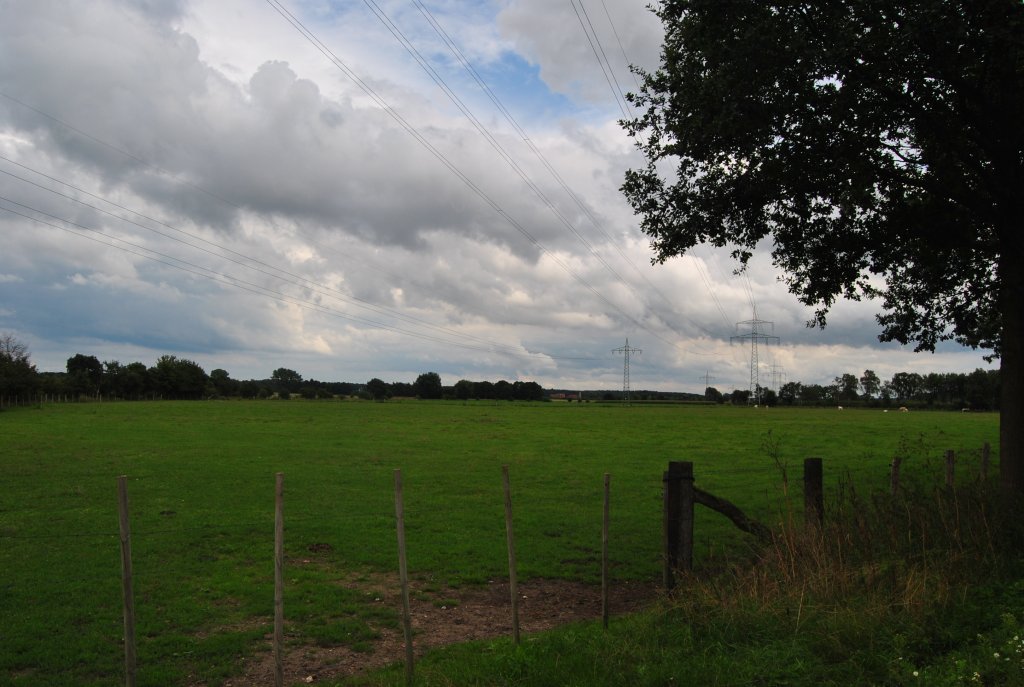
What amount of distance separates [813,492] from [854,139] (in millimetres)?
6855

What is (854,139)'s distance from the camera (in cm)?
1335

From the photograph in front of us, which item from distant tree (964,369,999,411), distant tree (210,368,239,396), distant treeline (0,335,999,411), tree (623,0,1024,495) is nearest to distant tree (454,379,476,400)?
distant treeline (0,335,999,411)

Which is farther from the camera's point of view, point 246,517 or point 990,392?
point 990,392

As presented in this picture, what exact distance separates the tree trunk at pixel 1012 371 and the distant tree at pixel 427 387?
157622 mm

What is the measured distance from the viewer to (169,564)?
47.7ft

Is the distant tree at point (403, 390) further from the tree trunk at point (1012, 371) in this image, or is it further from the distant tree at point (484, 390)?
the tree trunk at point (1012, 371)

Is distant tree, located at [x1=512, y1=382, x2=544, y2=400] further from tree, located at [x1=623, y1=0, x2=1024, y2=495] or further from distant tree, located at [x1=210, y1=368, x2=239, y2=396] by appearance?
tree, located at [x1=623, y1=0, x2=1024, y2=495]

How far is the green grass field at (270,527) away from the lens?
10297 millimetres

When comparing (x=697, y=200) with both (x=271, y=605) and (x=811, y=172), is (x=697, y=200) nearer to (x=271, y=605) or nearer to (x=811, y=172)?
(x=811, y=172)

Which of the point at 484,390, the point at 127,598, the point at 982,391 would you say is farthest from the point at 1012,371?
the point at 982,391

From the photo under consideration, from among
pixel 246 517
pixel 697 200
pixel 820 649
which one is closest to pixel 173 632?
pixel 820 649

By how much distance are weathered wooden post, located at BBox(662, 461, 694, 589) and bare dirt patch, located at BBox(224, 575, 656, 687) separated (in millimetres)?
2473

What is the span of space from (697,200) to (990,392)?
588ft

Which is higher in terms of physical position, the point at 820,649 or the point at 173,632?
the point at 820,649
